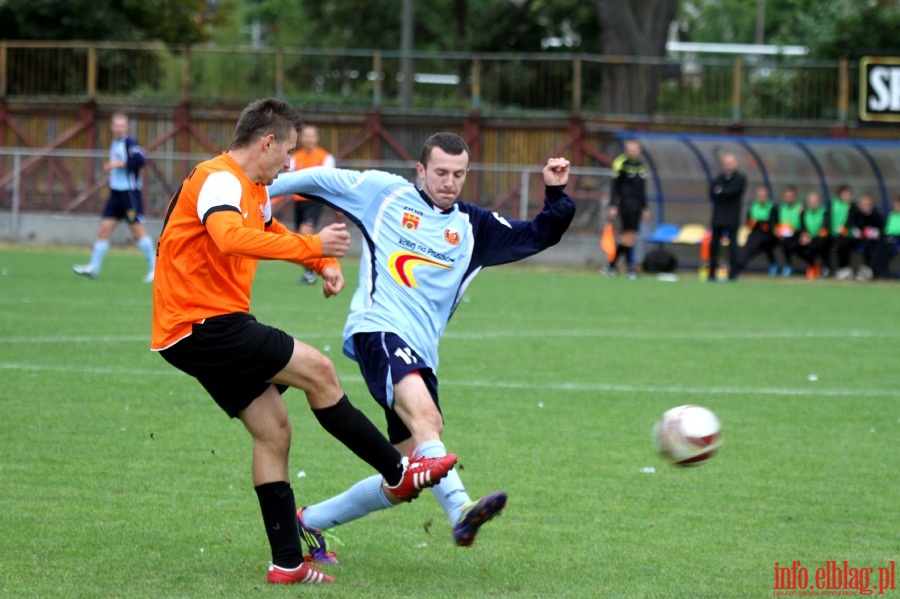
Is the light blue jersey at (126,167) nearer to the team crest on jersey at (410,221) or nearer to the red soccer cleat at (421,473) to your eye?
the team crest on jersey at (410,221)

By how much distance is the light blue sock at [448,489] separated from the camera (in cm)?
521

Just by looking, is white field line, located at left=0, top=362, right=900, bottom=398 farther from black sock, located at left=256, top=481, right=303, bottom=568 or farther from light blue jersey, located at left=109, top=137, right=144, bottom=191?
light blue jersey, located at left=109, top=137, right=144, bottom=191

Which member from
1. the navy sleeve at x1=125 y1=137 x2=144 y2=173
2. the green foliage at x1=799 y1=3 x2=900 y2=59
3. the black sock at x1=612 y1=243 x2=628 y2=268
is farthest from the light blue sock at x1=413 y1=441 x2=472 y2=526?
the green foliage at x1=799 y1=3 x2=900 y2=59

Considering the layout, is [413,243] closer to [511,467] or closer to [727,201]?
[511,467]

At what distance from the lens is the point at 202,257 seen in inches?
200

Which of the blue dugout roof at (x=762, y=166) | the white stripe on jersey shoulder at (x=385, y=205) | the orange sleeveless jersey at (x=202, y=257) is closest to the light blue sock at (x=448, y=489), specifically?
the orange sleeveless jersey at (x=202, y=257)

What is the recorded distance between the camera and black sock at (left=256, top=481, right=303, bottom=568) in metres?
5.21

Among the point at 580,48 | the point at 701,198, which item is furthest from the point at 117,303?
the point at 580,48

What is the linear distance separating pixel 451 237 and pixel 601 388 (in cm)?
464

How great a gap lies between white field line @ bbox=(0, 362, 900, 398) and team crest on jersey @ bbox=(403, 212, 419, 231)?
14.5 feet

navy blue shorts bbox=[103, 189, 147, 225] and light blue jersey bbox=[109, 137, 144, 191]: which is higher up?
light blue jersey bbox=[109, 137, 144, 191]

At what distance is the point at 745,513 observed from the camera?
654cm

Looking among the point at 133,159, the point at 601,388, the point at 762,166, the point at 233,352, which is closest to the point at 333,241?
the point at 233,352

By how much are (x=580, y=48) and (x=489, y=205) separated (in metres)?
19.1
